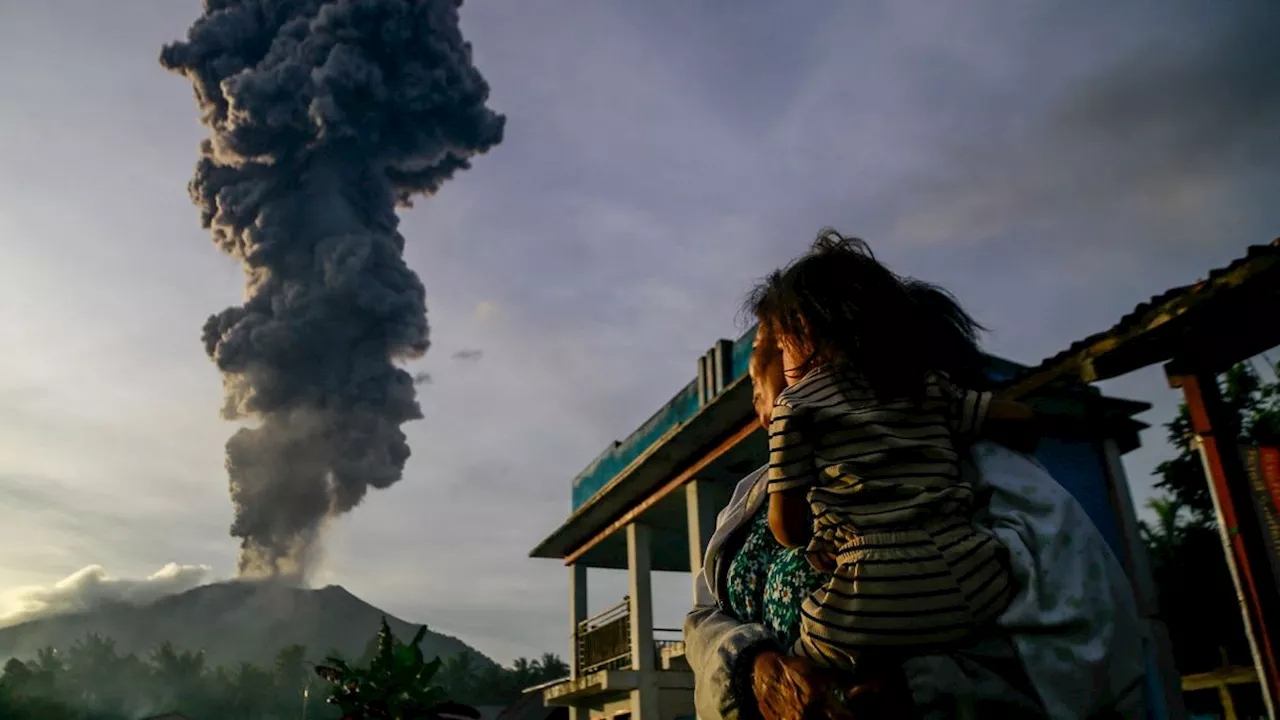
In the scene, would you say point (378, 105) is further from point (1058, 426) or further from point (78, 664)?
point (78, 664)

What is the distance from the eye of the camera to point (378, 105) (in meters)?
62.1

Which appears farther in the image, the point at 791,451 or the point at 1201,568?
the point at 1201,568

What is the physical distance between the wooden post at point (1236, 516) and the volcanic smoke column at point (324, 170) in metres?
61.7

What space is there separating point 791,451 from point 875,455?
15 cm

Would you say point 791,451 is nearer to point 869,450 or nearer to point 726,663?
point 869,450

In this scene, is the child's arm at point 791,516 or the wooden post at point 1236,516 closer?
the child's arm at point 791,516

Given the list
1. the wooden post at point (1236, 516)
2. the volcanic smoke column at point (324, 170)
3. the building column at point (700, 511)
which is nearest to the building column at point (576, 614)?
the building column at point (700, 511)

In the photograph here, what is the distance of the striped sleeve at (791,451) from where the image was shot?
1463 millimetres

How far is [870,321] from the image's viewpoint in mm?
1454

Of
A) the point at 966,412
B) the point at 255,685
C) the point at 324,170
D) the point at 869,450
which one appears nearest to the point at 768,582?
the point at 869,450

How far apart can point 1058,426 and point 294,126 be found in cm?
6755

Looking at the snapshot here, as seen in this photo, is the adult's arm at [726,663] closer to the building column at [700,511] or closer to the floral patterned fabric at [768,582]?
the floral patterned fabric at [768,582]

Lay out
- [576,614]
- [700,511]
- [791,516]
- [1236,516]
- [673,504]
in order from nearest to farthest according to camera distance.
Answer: [791,516]
[1236,516]
[700,511]
[673,504]
[576,614]

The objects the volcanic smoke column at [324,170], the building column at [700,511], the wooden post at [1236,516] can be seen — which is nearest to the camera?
the wooden post at [1236,516]
